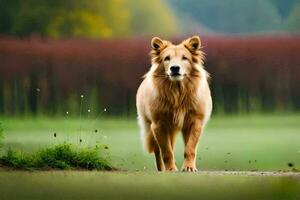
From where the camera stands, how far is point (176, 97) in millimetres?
9852

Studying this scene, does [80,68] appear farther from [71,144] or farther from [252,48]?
[71,144]

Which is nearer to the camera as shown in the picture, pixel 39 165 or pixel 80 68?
pixel 39 165

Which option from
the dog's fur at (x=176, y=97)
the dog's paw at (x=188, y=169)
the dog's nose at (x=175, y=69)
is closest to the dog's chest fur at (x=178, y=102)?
the dog's fur at (x=176, y=97)

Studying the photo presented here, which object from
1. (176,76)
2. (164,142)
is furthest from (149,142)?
(176,76)

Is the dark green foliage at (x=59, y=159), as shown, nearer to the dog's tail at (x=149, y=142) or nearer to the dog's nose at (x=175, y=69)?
the dog's tail at (x=149, y=142)

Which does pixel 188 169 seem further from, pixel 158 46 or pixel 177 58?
pixel 158 46

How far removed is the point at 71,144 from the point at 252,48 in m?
5.64

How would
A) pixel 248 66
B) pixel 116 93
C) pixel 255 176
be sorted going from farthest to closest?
pixel 248 66
pixel 116 93
pixel 255 176

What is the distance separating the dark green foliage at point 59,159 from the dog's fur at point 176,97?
0.64m

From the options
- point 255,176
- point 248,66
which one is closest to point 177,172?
point 255,176

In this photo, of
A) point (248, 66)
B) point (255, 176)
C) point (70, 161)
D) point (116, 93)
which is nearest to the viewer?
point (255, 176)

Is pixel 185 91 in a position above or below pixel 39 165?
above

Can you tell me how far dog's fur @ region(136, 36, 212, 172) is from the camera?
9.66 m

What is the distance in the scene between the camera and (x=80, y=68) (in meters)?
14.1
